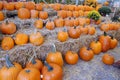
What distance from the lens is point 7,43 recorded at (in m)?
2.79

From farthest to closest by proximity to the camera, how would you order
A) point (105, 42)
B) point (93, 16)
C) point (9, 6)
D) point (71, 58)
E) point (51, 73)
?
point (93, 16) < point (105, 42) < point (9, 6) < point (71, 58) < point (51, 73)

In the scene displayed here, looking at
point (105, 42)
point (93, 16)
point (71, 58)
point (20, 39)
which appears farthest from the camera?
point (93, 16)

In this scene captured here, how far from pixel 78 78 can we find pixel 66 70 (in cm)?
30

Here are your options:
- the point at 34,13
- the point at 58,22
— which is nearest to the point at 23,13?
the point at 34,13

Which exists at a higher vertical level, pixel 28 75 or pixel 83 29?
pixel 83 29

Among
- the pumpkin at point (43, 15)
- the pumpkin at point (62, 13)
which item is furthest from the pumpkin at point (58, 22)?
the pumpkin at point (62, 13)

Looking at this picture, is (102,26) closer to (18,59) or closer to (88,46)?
(88,46)

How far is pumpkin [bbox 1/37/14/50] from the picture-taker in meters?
2.80

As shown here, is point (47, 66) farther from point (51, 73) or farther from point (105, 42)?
point (105, 42)

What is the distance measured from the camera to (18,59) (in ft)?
9.43

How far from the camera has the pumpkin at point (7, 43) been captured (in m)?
2.80

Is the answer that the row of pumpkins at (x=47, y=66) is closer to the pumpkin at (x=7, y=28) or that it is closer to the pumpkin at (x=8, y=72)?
the pumpkin at (x=8, y=72)

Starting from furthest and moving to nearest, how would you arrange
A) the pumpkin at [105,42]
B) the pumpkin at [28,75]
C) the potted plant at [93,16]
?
the potted plant at [93,16]
the pumpkin at [105,42]
the pumpkin at [28,75]

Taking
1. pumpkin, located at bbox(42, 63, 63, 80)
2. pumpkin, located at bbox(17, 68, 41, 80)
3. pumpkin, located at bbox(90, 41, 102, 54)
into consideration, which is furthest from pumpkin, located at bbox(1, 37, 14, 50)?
pumpkin, located at bbox(90, 41, 102, 54)
